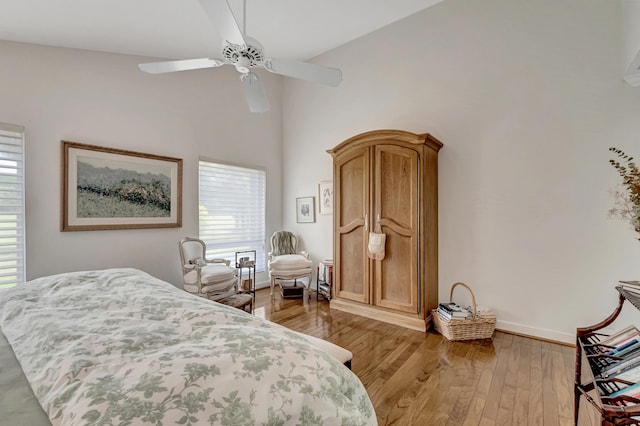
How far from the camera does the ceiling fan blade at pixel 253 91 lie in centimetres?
219

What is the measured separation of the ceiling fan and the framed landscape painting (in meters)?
1.46

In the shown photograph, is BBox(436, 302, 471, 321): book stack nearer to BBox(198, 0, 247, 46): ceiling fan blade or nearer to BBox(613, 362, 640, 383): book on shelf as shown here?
BBox(613, 362, 640, 383): book on shelf

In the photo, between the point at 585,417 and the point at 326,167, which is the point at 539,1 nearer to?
the point at 326,167

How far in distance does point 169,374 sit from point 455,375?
2.14 metres

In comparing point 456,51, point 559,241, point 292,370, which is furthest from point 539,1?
point 292,370

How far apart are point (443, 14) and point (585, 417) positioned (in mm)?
3828

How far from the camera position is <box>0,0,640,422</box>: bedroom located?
249cm

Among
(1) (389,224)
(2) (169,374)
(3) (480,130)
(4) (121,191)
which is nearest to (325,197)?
(1) (389,224)

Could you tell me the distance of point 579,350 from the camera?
148 cm

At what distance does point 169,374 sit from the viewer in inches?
26.5

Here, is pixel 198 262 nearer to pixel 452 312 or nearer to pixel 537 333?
pixel 452 312

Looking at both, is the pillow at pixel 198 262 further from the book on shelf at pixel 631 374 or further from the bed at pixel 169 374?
the book on shelf at pixel 631 374

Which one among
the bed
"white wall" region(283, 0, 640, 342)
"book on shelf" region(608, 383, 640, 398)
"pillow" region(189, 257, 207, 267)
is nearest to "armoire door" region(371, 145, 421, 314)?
"white wall" region(283, 0, 640, 342)

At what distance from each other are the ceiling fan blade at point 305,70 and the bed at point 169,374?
5.75 ft
